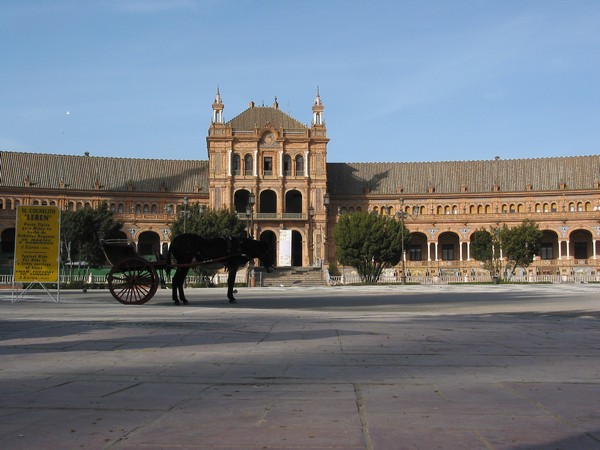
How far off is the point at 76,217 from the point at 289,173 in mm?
25735

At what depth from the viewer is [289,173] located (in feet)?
260

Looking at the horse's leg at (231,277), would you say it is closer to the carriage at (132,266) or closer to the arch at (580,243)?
the carriage at (132,266)

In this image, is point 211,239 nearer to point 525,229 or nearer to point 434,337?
point 434,337

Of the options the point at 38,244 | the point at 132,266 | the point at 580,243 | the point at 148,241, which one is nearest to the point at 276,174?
the point at 148,241

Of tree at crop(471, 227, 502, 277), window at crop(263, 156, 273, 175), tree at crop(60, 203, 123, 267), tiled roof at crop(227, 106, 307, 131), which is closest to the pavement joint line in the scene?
tree at crop(60, 203, 123, 267)

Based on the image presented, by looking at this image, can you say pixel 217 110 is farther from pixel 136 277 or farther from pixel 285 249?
pixel 136 277

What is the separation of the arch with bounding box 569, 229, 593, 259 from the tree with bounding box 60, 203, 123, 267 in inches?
2139

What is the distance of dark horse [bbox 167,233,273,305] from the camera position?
66.5 feet

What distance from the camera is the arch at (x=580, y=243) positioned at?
83.6 m

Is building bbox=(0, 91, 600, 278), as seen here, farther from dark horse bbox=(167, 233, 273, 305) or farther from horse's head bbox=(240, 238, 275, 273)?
dark horse bbox=(167, 233, 273, 305)

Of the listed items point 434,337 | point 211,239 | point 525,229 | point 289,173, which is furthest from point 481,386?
point 289,173

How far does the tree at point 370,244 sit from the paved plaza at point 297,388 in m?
45.5

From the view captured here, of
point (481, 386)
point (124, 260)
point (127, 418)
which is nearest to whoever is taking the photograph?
point (127, 418)

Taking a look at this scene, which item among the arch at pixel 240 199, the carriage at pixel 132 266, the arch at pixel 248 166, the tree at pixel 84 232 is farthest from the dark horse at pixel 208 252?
the arch at pixel 248 166
